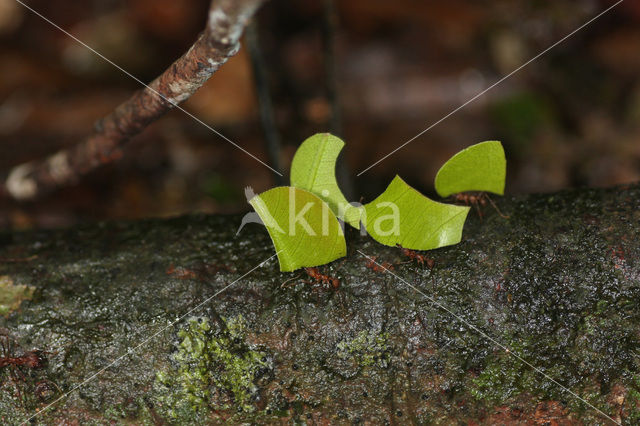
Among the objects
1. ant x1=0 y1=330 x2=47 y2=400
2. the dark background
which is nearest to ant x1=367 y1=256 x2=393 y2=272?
ant x1=0 y1=330 x2=47 y2=400

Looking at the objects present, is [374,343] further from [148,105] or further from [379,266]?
[148,105]

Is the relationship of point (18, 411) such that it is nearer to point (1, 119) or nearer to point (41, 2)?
point (1, 119)

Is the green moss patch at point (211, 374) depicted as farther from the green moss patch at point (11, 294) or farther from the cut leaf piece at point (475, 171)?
the cut leaf piece at point (475, 171)

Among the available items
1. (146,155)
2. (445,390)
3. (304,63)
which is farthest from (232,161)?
(445,390)

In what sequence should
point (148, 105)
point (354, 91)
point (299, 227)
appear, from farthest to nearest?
point (354, 91) < point (148, 105) < point (299, 227)

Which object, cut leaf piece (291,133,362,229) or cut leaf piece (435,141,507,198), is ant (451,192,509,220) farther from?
cut leaf piece (291,133,362,229)

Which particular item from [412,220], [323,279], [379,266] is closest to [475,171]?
[412,220]

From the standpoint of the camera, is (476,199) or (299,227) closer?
(299,227)
